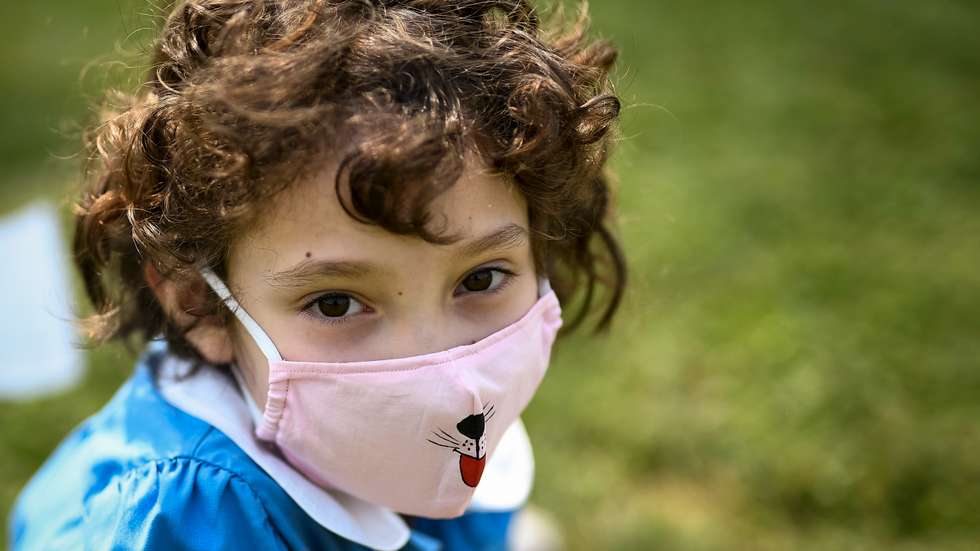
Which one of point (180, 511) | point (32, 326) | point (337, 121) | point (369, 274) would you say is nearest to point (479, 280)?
point (369, 274)

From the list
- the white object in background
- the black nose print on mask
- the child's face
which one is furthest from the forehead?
the white object in background

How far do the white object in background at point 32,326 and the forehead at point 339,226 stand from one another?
178cm

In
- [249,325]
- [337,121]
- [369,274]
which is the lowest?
[249,325]

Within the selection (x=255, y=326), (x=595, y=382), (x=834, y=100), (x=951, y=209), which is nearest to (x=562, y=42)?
(x=255, y=326)

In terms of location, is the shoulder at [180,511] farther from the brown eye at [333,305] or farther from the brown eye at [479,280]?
the brown eye at [479,280]

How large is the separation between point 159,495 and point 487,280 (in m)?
0.64

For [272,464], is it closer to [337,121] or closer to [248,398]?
[248,398]

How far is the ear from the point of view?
178cm

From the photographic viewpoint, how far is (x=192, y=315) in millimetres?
1803

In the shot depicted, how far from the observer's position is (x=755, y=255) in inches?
154

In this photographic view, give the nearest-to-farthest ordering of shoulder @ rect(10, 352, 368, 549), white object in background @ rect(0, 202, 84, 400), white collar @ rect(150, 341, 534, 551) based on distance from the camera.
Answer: shoulder @ rect(10, 352, 368, 549) → white collar @ rect(150, 341, 534, 551) → white object in background @ rect(0, 202, 84, 400)

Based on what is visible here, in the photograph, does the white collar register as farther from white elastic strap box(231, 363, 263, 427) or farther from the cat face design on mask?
the cat face design on mask

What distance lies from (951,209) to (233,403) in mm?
3286

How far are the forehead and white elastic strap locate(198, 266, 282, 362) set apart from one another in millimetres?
95
